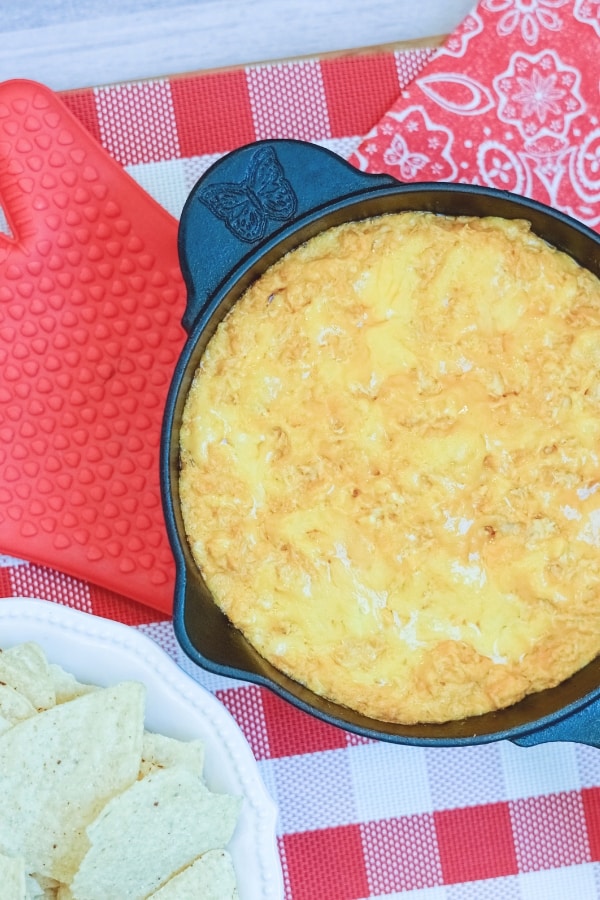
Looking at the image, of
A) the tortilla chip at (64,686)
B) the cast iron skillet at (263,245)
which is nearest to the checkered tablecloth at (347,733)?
the tortilla chip at (64,686)

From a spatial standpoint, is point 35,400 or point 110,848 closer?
point 110,848

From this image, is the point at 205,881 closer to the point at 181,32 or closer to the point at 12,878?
the point at 12,878

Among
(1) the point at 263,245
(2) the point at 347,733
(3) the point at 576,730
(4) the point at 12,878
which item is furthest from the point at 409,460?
(4) the point at 12,878

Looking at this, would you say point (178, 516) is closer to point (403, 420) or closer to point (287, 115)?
point (403, 420)

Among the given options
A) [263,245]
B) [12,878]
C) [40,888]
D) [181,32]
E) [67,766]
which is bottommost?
[40,888]

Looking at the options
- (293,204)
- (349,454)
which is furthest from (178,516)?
(293,204)

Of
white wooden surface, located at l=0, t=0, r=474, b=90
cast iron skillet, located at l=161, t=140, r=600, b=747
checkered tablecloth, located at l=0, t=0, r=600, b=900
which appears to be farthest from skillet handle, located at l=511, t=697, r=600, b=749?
white wooden surface, located at l=0, t=0, r=474, b=90
